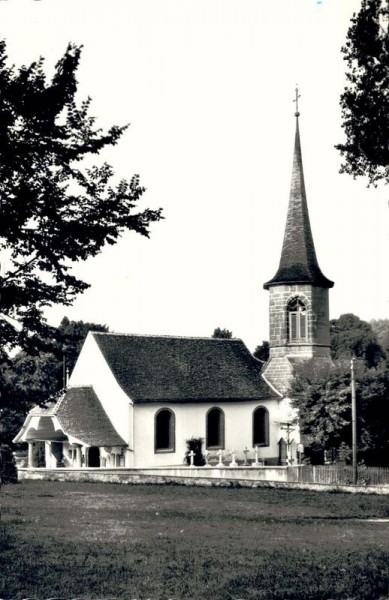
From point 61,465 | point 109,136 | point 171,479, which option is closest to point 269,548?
point 109,136

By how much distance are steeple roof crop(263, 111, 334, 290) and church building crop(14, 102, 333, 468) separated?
6cm

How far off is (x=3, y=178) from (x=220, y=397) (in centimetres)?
3706

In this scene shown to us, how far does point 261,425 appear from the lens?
49250 millimetres

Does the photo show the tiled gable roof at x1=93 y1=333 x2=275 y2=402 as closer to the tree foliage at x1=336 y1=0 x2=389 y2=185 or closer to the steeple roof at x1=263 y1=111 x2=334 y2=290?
the steeple roof at x1=263 y1=111 x2=334 y2=290

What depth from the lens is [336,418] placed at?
132ft

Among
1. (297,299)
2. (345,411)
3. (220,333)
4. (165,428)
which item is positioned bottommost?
(165,428)

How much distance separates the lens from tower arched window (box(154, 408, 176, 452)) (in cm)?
4462

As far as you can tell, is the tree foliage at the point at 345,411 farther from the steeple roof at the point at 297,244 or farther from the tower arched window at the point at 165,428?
the steeple roof at the point at 297,244

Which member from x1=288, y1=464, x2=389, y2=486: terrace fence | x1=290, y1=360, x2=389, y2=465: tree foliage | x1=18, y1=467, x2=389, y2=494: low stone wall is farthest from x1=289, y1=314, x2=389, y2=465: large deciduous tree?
x1=18, y1=467, x2=389, y2=494: low stone wall

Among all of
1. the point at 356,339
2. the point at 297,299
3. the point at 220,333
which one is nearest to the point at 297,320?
the point at 297,299

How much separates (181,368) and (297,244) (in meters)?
11.2

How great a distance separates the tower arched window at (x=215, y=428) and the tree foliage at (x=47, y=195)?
3634 centimetres

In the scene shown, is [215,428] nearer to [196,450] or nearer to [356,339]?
[196,450]

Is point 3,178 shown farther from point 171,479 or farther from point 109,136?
point 171,479
